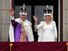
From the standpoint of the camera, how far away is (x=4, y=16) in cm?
1157

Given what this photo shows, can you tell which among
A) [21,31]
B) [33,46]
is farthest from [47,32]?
[33,46]

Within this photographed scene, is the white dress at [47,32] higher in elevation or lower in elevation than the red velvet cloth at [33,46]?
higher

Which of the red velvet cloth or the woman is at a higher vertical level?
the woman

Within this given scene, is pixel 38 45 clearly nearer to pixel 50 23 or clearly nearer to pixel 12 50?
pixel 12 50

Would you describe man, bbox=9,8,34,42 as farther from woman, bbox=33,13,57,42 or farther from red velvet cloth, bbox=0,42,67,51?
red velvet cloth, bbox=0,42,67,51

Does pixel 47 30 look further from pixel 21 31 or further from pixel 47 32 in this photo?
pixel 21 31

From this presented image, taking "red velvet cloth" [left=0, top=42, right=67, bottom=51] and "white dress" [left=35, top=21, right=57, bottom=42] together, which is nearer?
"red velvet cloth" [left=0, top=42, right=67, bottom=51]

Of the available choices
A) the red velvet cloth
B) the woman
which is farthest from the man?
the red velvet cloth

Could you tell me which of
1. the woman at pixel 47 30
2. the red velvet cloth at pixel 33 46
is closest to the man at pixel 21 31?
the woman at pixel 47 30

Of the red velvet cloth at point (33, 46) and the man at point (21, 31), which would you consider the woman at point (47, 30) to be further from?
the red velvet cloth at point (33, 46)

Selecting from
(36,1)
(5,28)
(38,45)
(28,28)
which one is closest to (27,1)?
(36,1)

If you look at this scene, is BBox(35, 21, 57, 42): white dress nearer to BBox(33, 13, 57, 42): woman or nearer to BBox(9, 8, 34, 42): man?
BBox(33, 13, 57, 42): woman

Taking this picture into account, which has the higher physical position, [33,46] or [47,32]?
[47,32]

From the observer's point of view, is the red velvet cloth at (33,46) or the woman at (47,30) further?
the woman at (47,30)
